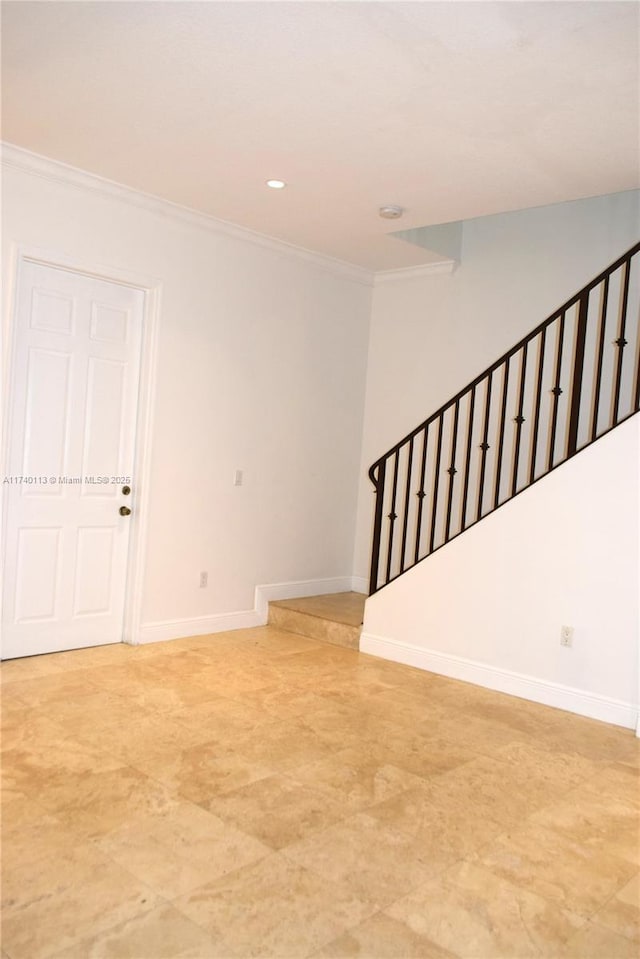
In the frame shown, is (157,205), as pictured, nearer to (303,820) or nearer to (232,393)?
(232,393)

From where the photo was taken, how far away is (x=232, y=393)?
5.54 metres

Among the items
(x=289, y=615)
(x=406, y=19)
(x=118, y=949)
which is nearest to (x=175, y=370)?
(x=289, y=615)

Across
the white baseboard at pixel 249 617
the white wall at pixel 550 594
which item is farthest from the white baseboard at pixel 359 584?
the white wall at pixel 550 594

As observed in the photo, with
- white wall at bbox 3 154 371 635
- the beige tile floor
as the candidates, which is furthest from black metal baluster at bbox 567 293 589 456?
white wall at bbox 3 154 371 635

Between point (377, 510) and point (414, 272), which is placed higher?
point (414, 272)

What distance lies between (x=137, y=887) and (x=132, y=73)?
3.03 m

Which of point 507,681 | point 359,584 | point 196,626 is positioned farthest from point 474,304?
point 196,626

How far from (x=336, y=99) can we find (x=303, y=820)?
289 centimetres

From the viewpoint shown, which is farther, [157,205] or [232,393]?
[232,393]

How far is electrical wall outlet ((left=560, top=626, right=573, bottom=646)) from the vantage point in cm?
433

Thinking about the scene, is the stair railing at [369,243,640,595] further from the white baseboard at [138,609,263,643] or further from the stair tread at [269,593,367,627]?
the white baseboard at [138,609,263,643]

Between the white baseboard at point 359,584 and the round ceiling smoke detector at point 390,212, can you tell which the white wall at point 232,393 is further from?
the round ceiling smoke detector at point 390,212

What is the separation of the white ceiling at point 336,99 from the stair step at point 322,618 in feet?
8.96

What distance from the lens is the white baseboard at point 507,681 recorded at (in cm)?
415
